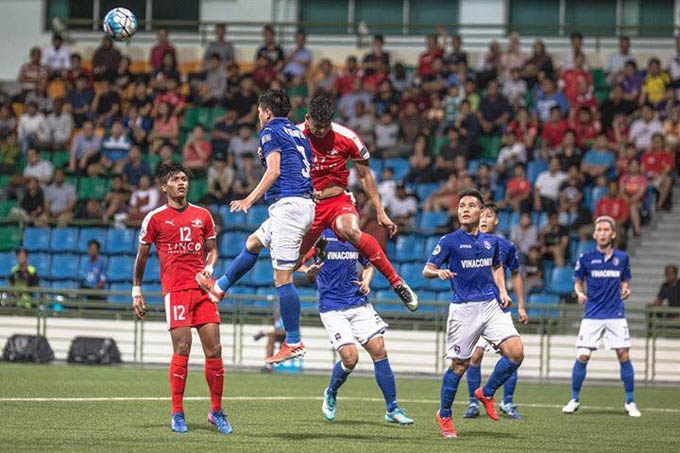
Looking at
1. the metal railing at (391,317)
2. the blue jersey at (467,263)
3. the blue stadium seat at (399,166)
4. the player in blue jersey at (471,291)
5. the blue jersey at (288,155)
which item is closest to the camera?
the blue jersey at (288,155)

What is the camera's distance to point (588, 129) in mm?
25391

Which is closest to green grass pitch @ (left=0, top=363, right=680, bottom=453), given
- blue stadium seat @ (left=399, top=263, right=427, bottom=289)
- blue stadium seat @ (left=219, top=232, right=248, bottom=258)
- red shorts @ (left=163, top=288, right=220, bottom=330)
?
red shorts @ (left=163, top=288, right=220, bottom=330)

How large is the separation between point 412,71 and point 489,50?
1.74 meters

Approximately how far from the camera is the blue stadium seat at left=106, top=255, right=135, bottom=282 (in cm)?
2514

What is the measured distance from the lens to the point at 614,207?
23.1 m

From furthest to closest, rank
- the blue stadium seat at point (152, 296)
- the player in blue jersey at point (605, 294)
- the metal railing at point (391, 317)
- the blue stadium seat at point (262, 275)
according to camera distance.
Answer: the blue stadium seat at point (262, 275)
the blue stadium seat at point (152, 296)
the metal railing at point (391, 317)
the player in blue jersey at point (605, 294)

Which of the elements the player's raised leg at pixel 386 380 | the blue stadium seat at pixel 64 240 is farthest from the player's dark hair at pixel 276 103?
the blue stadium seat at pixel 64 240

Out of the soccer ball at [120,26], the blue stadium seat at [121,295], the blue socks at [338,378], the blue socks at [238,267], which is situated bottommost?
the blue stadium seat at [121,295]

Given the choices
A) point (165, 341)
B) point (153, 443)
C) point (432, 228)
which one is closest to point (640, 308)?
point (432, 228)

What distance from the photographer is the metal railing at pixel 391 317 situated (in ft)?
69.8

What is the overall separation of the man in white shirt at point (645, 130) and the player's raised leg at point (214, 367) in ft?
48.5

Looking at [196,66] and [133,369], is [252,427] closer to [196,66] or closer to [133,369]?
[133,369]

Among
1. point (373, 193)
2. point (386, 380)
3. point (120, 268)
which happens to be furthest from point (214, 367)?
point (120, 268)

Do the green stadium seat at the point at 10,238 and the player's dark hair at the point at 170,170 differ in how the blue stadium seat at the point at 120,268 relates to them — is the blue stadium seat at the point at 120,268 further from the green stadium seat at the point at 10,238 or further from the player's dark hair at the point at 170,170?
the player's dark hair at the point at 170,170
